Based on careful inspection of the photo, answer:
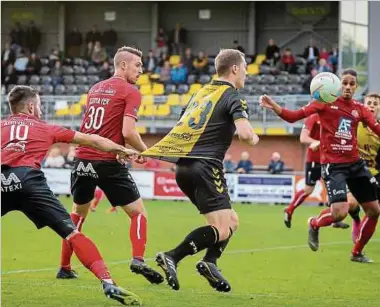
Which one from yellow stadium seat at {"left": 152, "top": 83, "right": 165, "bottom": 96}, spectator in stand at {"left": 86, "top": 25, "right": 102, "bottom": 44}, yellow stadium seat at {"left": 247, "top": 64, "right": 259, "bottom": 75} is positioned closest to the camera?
yellow stadium seat at {"left": 247, "top": 64, "right": 259, "bottom": 75}

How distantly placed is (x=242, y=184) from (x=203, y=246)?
17.6 m

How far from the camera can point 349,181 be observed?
11.7m

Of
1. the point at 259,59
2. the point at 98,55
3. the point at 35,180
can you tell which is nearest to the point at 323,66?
the point at 259,59

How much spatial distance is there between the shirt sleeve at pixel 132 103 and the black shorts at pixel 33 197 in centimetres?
Answer: 159

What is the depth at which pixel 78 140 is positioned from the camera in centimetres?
807

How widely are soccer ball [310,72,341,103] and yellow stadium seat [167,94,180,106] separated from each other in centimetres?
1959

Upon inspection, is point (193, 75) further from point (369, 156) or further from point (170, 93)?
point (369, 156)

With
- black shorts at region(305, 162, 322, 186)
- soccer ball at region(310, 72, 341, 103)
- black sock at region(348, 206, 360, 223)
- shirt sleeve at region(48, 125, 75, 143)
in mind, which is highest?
soccer ball at region(310, 72, 341, 103)

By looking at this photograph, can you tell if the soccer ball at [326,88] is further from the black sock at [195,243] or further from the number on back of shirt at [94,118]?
the black sock at [195,243]

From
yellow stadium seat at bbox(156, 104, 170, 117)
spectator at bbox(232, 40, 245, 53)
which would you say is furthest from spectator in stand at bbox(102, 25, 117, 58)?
yellow stadium seat at bbox(156, 104, 170, 117)

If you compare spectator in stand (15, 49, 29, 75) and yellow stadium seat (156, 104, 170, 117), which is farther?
spectator in stand (15, 49, 29, 75)

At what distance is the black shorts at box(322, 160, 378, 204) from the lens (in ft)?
37.9

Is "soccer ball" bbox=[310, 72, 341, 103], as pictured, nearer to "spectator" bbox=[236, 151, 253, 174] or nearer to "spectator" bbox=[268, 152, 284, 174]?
"spectator" bbox=[268, 152, 284, 174]

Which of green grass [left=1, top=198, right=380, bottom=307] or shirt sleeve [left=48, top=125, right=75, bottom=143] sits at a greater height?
shirt sleeve [left=48, top=125, right=75, bottom=143]
